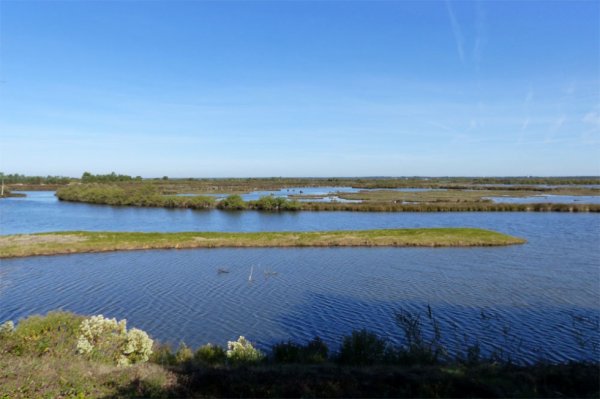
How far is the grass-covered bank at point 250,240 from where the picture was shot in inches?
1853

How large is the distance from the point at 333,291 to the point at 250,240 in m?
22.3

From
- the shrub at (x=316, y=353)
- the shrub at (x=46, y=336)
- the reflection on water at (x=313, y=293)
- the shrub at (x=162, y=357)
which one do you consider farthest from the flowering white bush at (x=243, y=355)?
the shrub at (x=46, y=336)

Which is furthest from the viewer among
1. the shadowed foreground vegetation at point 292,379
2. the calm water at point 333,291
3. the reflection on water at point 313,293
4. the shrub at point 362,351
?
the reflection on water at point 313,293

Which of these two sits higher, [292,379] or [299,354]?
[292,379]

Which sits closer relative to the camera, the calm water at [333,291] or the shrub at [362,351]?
the shrub at [362,351]

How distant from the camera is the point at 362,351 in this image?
1598cm

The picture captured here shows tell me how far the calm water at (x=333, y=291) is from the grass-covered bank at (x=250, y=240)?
2.61 m

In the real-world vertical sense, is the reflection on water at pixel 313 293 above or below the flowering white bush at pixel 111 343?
below

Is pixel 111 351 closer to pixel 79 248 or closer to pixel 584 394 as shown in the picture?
pixel 584 394

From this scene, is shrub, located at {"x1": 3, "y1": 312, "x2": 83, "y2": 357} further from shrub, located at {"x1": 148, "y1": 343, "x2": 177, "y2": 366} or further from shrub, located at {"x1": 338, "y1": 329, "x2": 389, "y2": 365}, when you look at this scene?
shrub, located at {"x1": 338, "y1": 329, "x2": 389, "y2": 365}

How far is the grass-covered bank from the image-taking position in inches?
1853

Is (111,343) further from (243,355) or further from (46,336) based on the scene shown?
(243,355)

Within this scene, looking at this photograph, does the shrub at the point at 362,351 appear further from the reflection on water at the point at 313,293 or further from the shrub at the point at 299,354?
the reflection on water at the point at 313,293

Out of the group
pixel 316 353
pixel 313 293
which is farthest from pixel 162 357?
pixel 313 293
